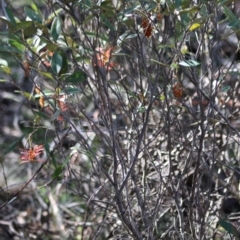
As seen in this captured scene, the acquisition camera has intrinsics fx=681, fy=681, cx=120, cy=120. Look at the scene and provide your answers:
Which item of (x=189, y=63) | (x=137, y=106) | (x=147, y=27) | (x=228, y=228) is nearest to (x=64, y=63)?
(x=147, y=27)

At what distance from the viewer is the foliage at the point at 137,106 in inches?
83.3

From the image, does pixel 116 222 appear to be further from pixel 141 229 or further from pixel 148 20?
pixel 148 20

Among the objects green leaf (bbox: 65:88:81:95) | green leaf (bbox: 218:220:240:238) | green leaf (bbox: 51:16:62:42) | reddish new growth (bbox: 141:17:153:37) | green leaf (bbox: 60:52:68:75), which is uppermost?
green leaf (bbox: 51:16:62:42)

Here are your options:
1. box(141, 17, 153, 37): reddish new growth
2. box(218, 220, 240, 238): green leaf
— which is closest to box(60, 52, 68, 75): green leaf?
box(141, 17, 153, 37): reddish new growth

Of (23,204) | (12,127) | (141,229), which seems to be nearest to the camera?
(141,229)

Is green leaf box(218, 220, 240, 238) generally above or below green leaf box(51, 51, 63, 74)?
below

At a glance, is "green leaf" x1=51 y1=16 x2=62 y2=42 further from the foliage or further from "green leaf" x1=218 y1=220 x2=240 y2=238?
"green leaf" x1=218 y1=220 x2=240 y2=238

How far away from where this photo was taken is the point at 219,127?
2891 millimetres

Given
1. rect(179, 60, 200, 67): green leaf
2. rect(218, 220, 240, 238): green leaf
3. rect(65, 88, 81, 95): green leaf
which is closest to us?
rect(179, 60, 200, 67): green leaf

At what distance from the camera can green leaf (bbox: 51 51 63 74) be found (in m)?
2.10

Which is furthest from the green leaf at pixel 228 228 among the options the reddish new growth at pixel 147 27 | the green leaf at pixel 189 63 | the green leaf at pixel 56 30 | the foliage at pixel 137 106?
the green leaf at pixel 56 30

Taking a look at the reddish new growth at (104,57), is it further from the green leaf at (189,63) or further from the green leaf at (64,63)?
the green leaf at (189,63)

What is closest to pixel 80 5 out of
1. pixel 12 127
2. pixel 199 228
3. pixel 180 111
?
pixel 180 111

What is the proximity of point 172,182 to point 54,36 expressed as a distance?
2.46 ft
